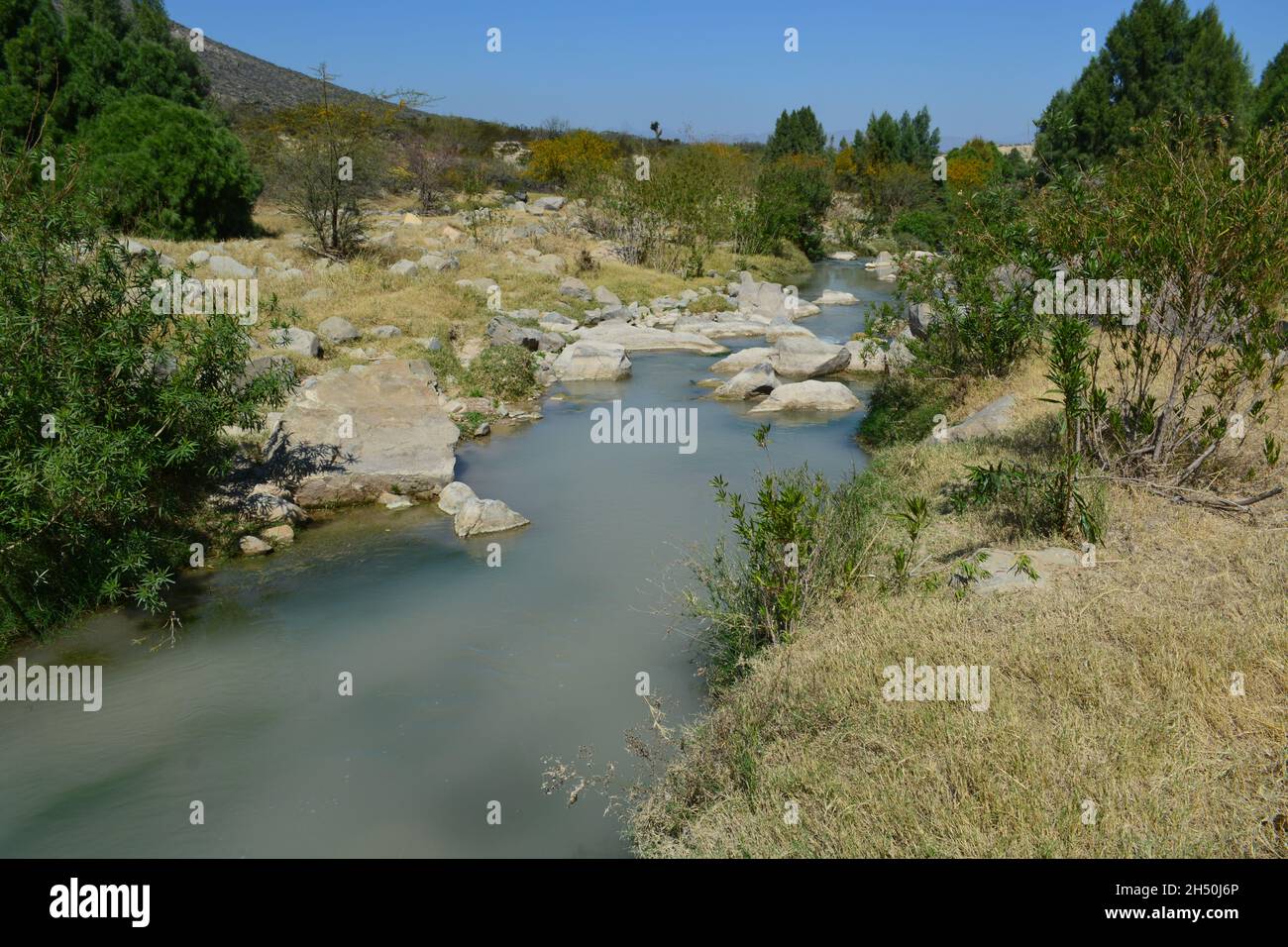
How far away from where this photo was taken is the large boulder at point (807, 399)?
16047 mm

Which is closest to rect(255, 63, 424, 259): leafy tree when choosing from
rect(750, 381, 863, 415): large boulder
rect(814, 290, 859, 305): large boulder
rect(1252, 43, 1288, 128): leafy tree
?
rect(750, 381, 863, 415): large boulder

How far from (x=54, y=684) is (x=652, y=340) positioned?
15918mm

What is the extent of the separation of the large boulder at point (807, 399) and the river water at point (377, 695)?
498 cm

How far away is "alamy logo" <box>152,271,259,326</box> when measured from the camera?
912cm

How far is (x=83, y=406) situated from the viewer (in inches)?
309

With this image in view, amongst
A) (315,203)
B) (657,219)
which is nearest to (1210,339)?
(315,203)

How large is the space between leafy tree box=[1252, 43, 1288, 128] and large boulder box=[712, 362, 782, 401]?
2063 centimetres

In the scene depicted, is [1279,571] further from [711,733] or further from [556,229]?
[556,229]

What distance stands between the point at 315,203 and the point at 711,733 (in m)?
20.4

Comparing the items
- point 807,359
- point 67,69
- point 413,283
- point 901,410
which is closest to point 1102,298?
point 901,410

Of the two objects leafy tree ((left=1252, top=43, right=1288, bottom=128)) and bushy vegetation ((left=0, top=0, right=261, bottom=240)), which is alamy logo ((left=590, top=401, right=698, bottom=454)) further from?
leafy tree ((left=1252, top=43, right=1288, bottom=128))

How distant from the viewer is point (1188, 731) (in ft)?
13.5

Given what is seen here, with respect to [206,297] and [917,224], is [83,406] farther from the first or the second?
[917,224]
